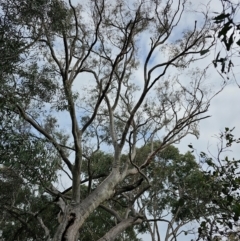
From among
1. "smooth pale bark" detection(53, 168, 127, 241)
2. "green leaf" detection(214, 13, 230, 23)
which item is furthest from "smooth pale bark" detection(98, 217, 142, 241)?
"green leaf" detection(214, 13, 230, 23)

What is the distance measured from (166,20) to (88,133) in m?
4.09

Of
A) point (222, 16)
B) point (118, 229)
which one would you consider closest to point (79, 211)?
point (118, 229)

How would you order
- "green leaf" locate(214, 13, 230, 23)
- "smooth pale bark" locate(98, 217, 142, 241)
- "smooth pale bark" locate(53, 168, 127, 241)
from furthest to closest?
"smooth pale bark" locate(98, 217, 142, 241)
"smooth pale bark" locate(53, 168, 127, 241)
"green leaf" locate(214, 13, 230, 23)

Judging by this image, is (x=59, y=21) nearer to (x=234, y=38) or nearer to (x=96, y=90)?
(x=96, y=90)

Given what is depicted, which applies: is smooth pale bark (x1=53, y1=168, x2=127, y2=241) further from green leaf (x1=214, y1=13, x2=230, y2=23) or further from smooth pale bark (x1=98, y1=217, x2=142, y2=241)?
green leaf (x1=214, y1=13, x2=230, y2=23)

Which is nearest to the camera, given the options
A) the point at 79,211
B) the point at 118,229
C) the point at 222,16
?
the point at 222,16

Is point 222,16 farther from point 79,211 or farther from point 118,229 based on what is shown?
point 118,229

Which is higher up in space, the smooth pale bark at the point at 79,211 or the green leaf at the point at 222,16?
the smooth pale bark at the point at 79,211

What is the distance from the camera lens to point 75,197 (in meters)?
7.69

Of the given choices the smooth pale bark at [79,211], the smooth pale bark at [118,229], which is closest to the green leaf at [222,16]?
the smooth pale bark at [79,211]

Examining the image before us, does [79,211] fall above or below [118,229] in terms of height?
below

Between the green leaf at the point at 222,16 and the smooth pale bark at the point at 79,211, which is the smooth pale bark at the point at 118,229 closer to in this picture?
the smooth pale bark at the point at 79,211

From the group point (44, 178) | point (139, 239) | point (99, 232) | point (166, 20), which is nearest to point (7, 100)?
point (44, 178)

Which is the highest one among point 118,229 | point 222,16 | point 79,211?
point 118,229
